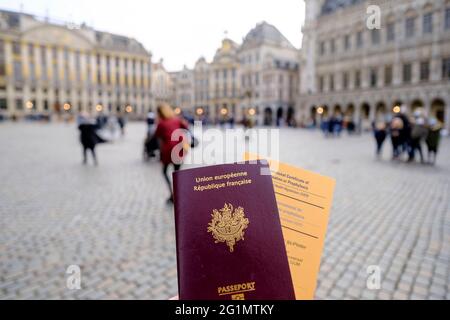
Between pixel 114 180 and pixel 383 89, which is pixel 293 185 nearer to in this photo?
pixel 114 180

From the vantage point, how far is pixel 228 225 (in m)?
1.04

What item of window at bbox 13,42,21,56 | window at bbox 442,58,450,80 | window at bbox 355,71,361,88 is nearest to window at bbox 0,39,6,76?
window at bbox 13,42,21,56

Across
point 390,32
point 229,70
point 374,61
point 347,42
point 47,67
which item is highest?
point 47,67

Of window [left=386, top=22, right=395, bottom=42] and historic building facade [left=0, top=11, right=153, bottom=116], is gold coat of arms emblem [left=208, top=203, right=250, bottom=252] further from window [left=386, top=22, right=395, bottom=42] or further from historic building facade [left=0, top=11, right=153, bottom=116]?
historic building facade [left=0, top=11, right=153, bottom=116]

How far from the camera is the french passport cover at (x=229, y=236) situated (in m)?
1.02

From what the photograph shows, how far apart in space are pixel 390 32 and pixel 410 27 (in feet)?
6.86

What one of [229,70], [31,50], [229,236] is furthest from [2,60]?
[229,236]

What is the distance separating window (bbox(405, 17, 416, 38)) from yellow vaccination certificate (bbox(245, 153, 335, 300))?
3529 cm

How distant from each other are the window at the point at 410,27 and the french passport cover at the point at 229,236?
35.5 m

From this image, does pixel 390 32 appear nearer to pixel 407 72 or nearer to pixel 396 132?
pixel 407 72

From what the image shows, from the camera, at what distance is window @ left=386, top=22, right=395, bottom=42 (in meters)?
31.7

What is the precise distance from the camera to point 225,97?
4.82m

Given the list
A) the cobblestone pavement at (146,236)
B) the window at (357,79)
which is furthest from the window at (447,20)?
the cobblestone pavement at (146,236)
